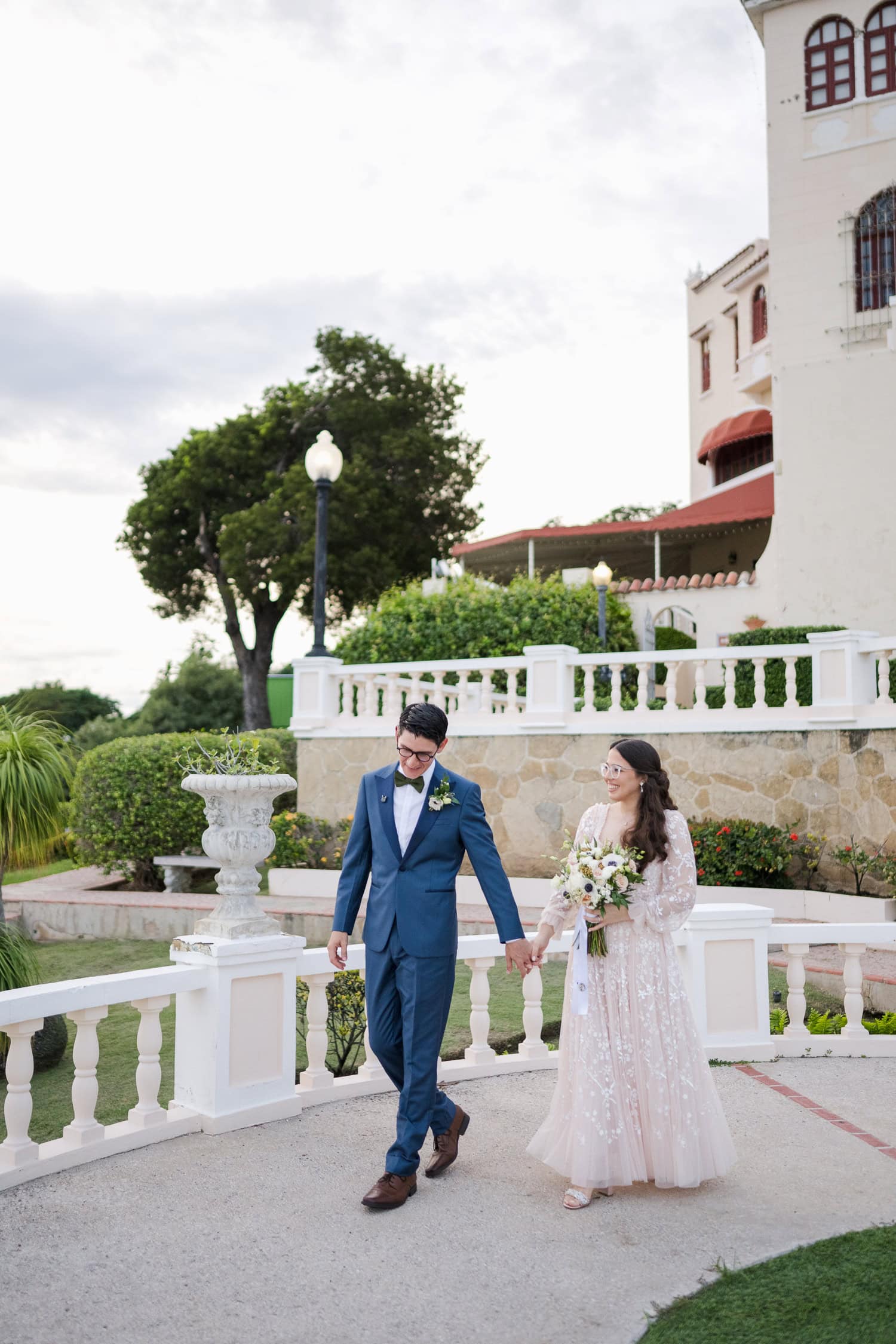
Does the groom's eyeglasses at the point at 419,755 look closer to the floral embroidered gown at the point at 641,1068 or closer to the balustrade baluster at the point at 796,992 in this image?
the floral embroidered gown at the point at 641,1068

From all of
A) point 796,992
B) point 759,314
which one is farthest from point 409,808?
point 759,314

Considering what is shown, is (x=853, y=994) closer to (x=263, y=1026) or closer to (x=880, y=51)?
(x=263, y=1026)

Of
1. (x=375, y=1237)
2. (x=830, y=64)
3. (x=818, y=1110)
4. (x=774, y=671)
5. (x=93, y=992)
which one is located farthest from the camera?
(x=830, y=64)

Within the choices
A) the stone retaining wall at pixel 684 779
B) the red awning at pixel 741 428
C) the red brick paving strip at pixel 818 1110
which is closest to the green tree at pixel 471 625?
the stone retaining wall at pixel 684 779

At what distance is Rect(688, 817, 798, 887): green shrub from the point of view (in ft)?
37.1

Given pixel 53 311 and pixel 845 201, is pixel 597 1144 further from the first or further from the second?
pixel 845 201

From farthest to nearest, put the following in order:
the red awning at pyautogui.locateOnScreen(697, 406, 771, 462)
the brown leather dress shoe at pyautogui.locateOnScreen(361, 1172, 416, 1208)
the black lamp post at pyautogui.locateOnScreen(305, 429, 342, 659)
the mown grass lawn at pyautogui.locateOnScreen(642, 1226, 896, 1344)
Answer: the red awning at pyautogui.locateOnScreen(697, 406, 771, 462), the black lamp post at pyautogui.locateOnScreen(305, 429, 342, 659), the brown leather dress shoe at pyautogui.locateOnScreen(361, 1172, 416, 1208), the mown grass lawn at pyautogui.locateOnScreen(642, 1226, 896, 1344)

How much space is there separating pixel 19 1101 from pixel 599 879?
2536mm

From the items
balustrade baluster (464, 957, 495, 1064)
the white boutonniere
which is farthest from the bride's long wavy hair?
balustrade baluster (464, 957, 495, 1064)

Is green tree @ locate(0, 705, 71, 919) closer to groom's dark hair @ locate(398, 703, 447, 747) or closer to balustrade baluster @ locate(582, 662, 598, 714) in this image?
groom's dark hair @ locate(398, 703, 447, 747)

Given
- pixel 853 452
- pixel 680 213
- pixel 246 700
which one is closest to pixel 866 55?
pixel 680 213

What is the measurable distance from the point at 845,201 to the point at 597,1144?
20.2m

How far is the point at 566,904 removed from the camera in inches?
167

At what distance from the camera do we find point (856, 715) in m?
11.5
